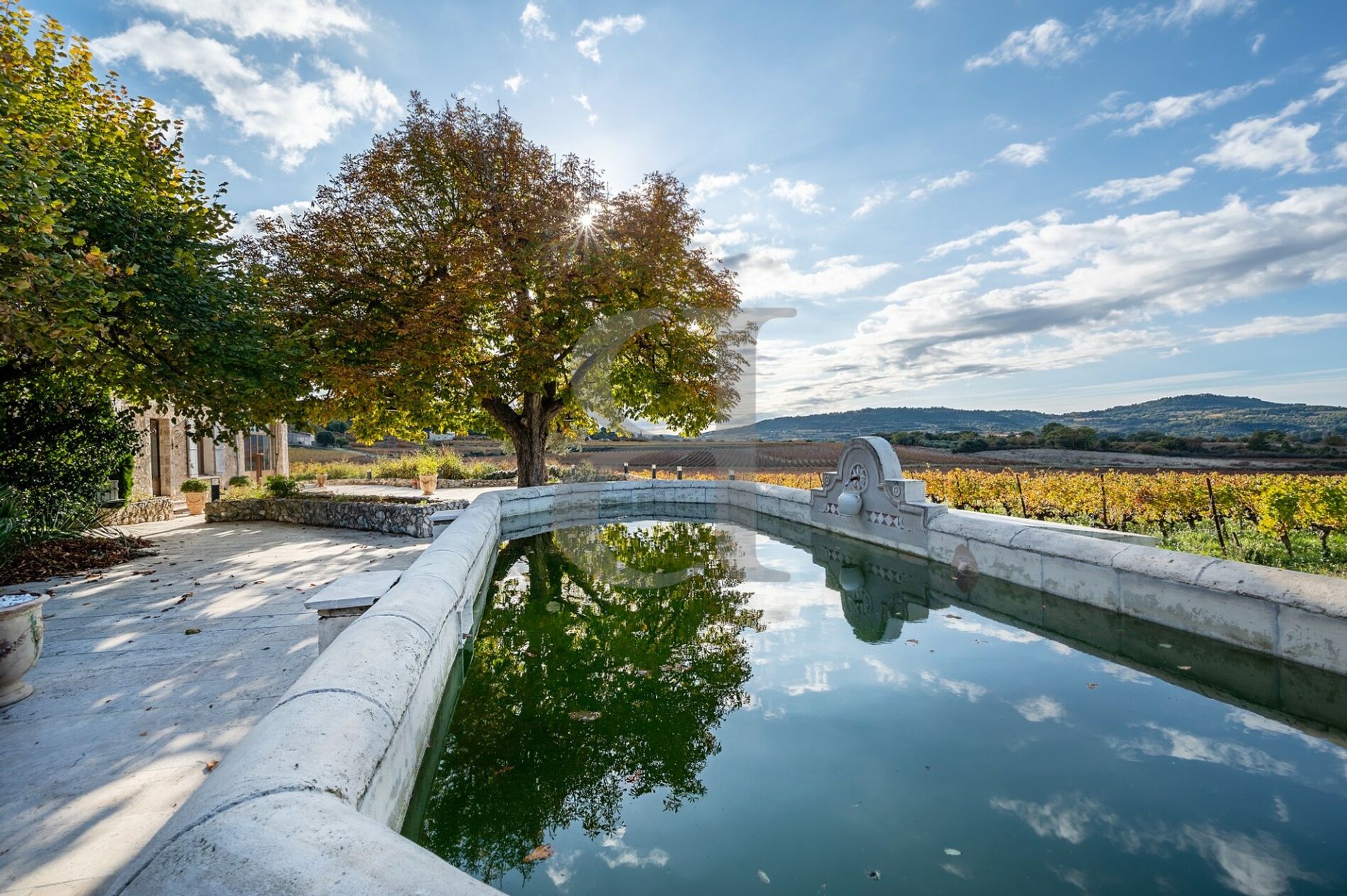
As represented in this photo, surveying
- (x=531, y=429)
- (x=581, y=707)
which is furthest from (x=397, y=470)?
(x=581, y=707)

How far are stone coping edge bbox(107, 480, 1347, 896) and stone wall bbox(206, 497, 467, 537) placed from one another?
4.98 m

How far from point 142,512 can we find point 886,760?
56.9 ft

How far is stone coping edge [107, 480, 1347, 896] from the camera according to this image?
156 centimetres

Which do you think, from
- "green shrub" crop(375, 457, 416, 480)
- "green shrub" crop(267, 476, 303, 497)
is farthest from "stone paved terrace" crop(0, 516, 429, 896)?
"green shrub" crop(375, 457, 416, 480)

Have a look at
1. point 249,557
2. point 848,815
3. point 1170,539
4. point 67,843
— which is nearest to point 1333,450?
point 1170,539

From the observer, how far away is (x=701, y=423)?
16.6 metres

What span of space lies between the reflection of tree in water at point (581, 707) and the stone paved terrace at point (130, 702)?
1278 mm

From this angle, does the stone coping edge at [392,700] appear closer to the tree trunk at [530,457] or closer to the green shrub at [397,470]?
the tree trunk at [530,457]

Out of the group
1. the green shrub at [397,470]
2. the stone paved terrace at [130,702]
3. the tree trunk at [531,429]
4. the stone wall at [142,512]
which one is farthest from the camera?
the green shrub at [397,470]

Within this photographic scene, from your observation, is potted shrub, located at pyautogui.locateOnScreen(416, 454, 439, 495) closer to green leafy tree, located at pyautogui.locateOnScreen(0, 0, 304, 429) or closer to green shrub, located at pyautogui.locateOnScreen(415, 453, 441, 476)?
green shrub, located at pyautogui.locateOnScreen(415, 453, 441, 476)

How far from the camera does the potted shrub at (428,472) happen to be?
66.9 feet

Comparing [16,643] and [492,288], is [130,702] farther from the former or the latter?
[492,288]

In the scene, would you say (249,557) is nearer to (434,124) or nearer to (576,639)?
(576,639)

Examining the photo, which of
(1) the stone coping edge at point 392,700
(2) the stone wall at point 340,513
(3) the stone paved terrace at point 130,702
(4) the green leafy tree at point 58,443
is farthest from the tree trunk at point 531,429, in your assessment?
(1) the stone coping edge at point 392,700
